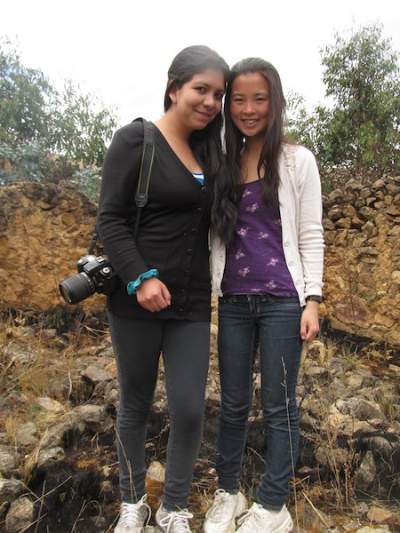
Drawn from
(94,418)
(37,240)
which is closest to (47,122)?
(37,240)

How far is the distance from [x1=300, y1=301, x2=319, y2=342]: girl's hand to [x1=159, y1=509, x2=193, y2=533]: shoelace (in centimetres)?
80

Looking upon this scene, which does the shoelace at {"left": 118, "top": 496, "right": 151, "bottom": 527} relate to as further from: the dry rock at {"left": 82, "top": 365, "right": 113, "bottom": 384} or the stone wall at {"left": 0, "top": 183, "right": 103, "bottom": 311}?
the stone wall at {"left": 0, "top": 183, "right": 103, "bottom": 311}

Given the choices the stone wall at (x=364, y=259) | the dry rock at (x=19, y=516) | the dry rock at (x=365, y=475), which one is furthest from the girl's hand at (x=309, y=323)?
the stone wall at (x=364, y=259)

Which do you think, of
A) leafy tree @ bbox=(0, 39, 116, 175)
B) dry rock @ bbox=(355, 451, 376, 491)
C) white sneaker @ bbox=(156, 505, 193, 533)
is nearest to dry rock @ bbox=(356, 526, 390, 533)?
dry rock @ bbox=(355, 451, 376, 491)

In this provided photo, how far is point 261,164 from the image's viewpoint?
6.05 feet

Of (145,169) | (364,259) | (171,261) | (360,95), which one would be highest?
(360,95)

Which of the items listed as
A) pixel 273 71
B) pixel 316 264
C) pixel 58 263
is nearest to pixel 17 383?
pixel 58 263

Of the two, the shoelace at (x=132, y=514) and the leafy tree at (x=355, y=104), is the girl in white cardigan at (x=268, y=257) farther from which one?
the leafy tree at (x=355, y=104)

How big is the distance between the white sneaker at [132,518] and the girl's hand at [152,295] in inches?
32.0

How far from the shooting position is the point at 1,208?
480 cm

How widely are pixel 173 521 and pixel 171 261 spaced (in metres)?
0.96

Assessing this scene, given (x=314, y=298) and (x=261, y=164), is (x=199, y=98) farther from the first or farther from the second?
(x=314, y=298)

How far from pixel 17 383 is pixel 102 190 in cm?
220

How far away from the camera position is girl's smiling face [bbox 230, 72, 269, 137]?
1800mm
